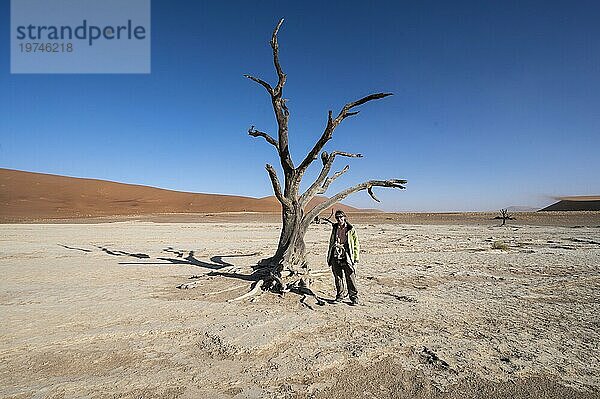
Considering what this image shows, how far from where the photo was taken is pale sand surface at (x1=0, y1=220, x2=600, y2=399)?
388 cm

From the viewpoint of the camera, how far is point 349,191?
8.98 metres

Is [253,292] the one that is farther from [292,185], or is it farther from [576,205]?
[576,205]

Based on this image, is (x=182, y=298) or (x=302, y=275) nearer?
(x=182, y=298)

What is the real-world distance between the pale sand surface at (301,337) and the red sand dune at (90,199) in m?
Result: 41.2

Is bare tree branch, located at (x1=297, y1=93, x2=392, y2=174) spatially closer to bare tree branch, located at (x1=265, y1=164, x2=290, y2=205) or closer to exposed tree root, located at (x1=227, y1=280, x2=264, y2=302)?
bare tree branch, located at (x1=265, y1=164, x2=290, y2=205)

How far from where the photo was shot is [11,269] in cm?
1071

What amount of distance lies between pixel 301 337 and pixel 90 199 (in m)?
62.9

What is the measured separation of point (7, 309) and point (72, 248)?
10.3 m

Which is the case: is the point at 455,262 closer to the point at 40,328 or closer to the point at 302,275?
the point at 302,275

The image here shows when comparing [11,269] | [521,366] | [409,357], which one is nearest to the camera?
[521,366]

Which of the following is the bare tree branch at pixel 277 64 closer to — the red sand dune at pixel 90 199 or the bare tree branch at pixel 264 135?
the bare tree branch at pixel 264 135

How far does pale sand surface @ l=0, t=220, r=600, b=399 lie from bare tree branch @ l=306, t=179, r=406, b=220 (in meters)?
1.66

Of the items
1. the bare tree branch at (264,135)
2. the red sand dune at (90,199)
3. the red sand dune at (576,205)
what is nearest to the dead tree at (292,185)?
the bare tree branch at (264,135)

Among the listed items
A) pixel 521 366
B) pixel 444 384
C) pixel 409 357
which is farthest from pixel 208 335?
pixel 521 366
